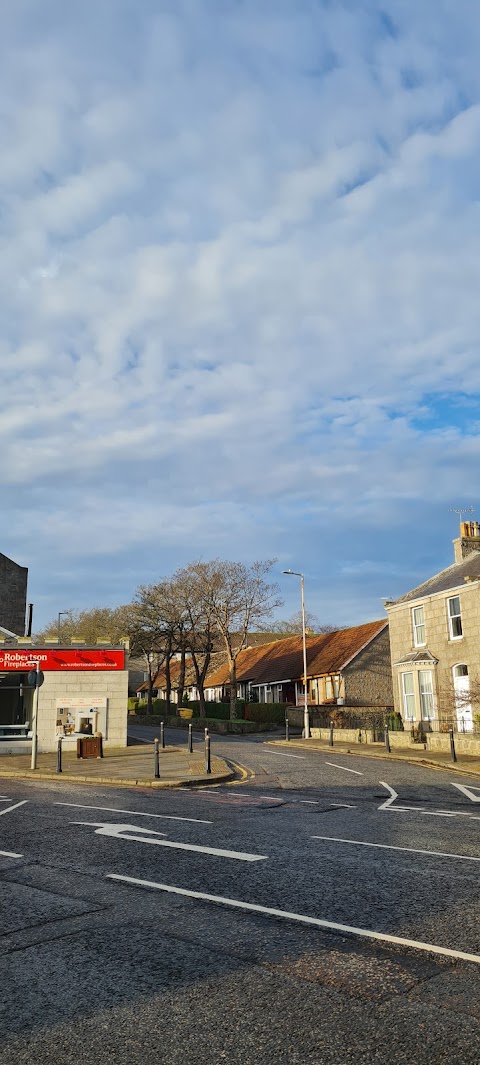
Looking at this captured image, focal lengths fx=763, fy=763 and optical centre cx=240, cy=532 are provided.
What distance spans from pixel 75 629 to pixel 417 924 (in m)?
78.2

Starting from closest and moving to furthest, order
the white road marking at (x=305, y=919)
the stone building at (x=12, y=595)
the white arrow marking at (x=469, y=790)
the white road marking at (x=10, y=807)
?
the white road marking at (x=305, y=919)
the white road marking at (x=10, y=807)
the white arrow marking at (x=469, y=790)
the stone building at (x=12, y=595)

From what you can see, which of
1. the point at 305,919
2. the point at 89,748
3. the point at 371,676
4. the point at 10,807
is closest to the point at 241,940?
the point at 305,919

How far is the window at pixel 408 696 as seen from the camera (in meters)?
37.9

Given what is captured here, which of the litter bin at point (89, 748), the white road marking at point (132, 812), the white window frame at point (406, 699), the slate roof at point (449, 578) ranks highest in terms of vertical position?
the slate roof at point (449, 578)

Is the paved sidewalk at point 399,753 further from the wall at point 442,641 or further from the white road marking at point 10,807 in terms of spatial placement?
the white road marking at point 10,807

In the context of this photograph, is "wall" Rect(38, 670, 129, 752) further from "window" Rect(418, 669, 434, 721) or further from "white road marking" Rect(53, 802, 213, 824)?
"white road marking" Rect(53, 802, 213, 824)

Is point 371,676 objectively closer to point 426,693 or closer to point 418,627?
point 418,627

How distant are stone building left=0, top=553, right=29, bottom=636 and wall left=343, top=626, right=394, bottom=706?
26.4m

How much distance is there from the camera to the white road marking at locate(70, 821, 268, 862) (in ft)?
31.5

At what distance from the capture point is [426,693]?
1448 inches

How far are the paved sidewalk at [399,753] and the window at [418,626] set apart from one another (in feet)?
19.9

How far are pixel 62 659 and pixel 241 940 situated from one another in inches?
1042

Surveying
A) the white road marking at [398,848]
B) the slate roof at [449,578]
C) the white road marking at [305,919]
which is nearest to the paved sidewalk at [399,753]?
the slate roof at [449,578]

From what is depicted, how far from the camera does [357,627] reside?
181ft
